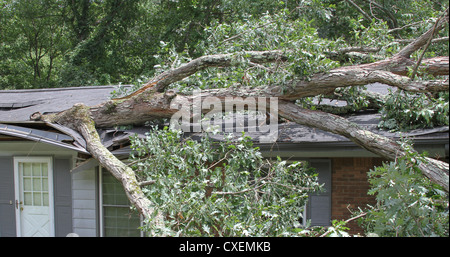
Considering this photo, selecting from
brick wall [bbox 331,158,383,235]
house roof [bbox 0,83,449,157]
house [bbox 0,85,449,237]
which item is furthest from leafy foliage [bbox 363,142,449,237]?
brick wall [bbox 331,158,383,235]

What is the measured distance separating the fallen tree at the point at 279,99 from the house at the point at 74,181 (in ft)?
0.90

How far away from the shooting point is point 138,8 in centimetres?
1845

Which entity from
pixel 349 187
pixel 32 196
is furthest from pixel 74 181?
pixel 349 187

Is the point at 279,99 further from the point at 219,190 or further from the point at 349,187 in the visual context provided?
the point at 349,187

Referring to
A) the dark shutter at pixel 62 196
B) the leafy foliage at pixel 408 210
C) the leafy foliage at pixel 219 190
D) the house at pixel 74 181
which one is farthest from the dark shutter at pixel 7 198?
the leafy foliage at pixel 408 210

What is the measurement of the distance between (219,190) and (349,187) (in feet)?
8.83

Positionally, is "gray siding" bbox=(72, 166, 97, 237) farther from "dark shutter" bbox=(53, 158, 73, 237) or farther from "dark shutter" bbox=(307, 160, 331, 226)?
"dark shutter" bbox=(307, 160, 331, 226)


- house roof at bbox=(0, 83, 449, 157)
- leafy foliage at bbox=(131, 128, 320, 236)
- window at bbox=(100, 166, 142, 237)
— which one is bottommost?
window at bbox=(100, 166, 142, 237)

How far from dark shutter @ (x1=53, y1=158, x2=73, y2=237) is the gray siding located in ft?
0.46

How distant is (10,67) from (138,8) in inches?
271

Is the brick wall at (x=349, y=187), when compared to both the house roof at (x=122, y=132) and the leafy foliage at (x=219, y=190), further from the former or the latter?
the leafy foliage at (x=219, y=190)

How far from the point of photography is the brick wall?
657 cm

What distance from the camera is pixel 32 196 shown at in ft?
25.7

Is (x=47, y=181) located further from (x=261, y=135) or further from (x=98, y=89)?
(x=261, y=135)
